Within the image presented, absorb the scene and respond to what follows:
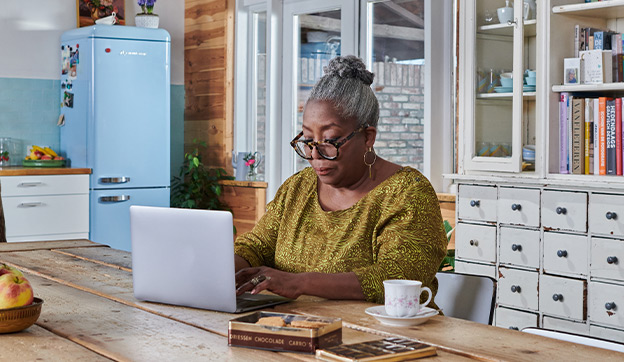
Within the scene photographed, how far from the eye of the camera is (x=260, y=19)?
5957 millimetres

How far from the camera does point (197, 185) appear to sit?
5934mm

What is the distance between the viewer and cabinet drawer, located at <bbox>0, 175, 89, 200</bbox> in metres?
4.86

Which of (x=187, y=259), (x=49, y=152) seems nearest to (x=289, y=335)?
(x=187, y=259)

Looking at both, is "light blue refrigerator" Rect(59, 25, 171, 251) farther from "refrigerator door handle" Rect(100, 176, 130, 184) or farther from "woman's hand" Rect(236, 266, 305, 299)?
"woman's hand" Rect(236, 266, 305, 299)

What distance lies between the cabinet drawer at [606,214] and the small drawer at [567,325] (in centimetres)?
40

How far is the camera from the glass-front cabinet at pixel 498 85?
3580 millimetres

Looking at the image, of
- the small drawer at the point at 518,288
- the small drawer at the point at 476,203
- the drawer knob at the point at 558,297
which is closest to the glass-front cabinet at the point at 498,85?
the small drawer at the point at 476,203

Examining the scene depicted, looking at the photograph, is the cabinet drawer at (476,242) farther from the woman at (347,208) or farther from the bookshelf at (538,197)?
the woman at (347,208)

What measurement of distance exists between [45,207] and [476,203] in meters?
2.80

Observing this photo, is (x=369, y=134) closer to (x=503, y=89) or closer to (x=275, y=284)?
(x=275, y=284)

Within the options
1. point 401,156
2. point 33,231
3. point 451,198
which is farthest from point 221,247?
point 33,231

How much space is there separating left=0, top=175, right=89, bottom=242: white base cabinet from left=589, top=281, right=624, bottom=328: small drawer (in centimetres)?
331

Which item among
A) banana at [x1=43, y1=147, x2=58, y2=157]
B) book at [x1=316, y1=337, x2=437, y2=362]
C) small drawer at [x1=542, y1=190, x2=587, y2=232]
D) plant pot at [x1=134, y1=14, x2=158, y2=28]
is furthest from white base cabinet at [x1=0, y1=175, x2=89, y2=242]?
book at [x1=316, y1=337, x2=437, y2=362]

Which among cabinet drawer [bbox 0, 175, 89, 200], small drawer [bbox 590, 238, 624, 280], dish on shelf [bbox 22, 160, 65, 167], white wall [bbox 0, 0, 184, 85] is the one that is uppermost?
white wall [bbox 0, 0, 184, 85]
